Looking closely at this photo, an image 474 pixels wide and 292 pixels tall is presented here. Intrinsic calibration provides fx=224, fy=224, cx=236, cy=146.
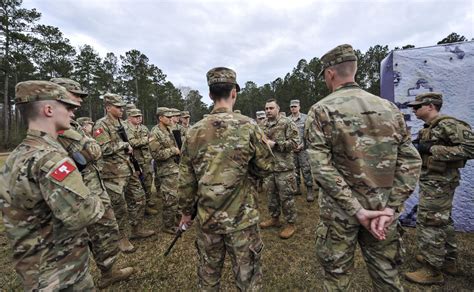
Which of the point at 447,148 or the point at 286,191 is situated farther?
the point at 286,191

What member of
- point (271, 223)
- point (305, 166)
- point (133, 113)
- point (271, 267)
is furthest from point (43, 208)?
point (305, 166)

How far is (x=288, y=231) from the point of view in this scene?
422 centimetres

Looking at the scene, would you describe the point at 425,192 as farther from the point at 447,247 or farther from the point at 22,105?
the point at 22,105

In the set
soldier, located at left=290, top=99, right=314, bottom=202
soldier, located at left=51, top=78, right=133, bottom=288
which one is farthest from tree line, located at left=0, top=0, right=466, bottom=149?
soldier, located at left=51, top=78, right=133, bottom=288

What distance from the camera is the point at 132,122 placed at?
5.28 m

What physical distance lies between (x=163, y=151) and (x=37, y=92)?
299 cm

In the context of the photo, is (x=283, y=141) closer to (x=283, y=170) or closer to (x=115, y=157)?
(x=283, y=170)

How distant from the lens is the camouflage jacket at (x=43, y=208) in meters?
1.49

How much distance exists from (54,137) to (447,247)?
4.59 meters

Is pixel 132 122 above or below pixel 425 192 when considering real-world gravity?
above

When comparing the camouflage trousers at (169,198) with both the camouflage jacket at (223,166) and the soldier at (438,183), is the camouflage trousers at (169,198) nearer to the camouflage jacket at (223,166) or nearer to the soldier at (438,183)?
the camouflage jacket at (223,166)

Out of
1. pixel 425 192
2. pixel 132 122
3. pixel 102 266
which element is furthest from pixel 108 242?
pixel 425 192

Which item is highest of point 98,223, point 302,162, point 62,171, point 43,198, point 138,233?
point 62,171

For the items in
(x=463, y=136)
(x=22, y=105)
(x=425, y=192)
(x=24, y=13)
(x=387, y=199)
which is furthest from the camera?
(x=24, y=13)
